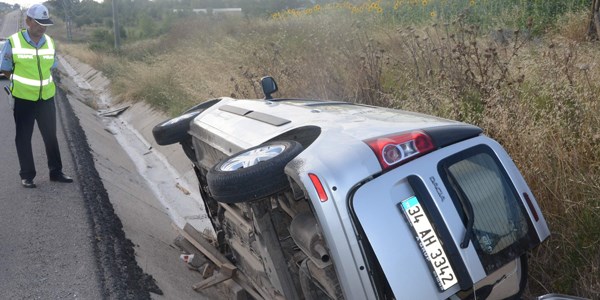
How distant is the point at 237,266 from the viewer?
5160 mm

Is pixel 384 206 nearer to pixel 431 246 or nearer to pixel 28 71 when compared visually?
pixel 431 246

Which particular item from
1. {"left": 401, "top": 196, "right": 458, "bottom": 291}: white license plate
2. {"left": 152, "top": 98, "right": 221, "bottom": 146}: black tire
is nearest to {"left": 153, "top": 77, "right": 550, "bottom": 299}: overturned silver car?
{"left": 401, "top": 196, "right": 458, "bottom": 291}: white license plate

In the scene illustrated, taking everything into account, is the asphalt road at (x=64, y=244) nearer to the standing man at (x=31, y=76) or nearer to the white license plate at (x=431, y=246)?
the standing man at (x=31, y=76)

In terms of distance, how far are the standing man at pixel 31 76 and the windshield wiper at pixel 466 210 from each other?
16.3 ft

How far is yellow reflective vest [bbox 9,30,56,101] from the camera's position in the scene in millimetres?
6270

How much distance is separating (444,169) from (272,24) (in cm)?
1608

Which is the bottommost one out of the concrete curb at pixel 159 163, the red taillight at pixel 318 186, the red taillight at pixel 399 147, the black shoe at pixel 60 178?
the concrete curb at pixel 159 163

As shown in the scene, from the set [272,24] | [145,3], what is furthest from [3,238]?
[145,3]

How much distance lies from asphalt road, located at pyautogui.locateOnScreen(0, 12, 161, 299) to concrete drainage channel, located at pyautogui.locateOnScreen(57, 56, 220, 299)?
0.02 metres

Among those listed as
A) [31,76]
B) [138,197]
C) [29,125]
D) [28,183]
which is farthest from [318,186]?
[138,197]

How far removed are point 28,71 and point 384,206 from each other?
4910 mm

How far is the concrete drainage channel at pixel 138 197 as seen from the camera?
5254 millimetres

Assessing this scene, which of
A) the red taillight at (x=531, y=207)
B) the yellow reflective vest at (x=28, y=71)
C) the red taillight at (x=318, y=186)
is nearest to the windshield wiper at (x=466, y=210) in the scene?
the red taillight at (x=531, y=207)

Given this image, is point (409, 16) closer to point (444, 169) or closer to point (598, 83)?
point (598, 83)
